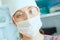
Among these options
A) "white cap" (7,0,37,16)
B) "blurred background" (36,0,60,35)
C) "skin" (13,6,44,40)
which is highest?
"white cap" (7,0,37,16)

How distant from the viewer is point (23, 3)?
115 centimetres

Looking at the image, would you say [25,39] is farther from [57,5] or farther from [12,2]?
[57,5]

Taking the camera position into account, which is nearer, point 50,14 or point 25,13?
point 25,13

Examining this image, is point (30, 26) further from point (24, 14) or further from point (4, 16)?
point (4, 16)

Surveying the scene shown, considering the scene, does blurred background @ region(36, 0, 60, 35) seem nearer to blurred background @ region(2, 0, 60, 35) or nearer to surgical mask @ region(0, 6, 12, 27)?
blurred background @ region(2, 0, 60, 35)

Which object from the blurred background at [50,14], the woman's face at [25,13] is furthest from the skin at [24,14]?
the blurred background at [50,14]

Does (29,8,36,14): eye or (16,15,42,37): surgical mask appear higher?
(29,8,36,14): eye

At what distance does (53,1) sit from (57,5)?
78 mm

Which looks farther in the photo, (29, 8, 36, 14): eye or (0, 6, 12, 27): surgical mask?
(0, 6, 12, 27): surgical mask

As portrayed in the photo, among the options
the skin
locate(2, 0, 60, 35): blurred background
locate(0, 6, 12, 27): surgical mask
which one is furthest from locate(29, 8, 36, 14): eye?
locate(0, 6, 12, 27): surgical mask

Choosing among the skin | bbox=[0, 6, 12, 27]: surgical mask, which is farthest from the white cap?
bbox=[0, 6, 12, 27]: surgical mask

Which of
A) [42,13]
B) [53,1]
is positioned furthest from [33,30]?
[53,1]

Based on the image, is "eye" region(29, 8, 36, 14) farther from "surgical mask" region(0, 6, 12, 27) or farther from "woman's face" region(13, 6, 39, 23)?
"surgical mask" region(0, 6, 12, 27)

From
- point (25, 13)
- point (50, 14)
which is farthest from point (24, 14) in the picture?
point (50, 14)
